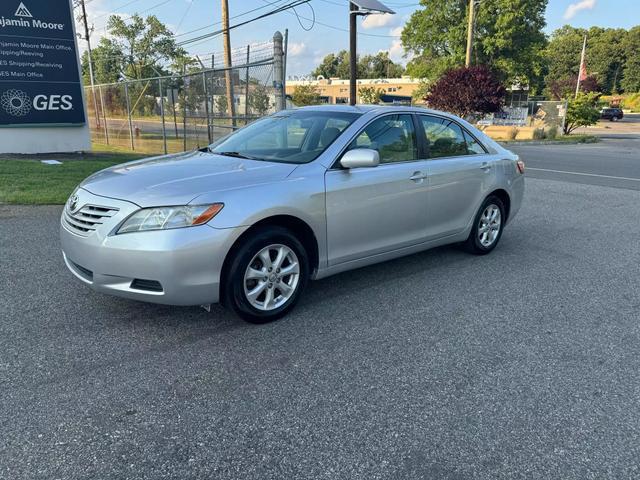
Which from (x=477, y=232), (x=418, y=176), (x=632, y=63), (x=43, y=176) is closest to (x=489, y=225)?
(x=477, y=232)

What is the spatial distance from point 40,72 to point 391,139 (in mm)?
11315

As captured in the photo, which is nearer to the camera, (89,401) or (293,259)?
(89,401)

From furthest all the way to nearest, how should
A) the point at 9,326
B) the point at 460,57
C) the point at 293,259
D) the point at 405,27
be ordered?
the point at 405,27 < the point at 460,57 < the point at 293,259 < the point at 9,326

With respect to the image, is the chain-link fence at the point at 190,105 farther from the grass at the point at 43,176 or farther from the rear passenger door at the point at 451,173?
the rear passenger door at the point at 451,173

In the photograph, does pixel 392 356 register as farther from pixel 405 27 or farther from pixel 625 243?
pixel 405 27

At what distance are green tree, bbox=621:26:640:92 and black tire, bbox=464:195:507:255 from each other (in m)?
102

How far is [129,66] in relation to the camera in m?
48.8

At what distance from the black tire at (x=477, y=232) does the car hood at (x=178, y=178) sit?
2.51 meters

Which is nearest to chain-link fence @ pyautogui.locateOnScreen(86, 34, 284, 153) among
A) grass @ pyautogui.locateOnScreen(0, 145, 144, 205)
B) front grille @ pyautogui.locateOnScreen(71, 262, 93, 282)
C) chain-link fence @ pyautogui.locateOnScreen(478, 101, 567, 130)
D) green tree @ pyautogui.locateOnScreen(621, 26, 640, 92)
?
grass @ pyautogui.locateOnScreen(0, 145, 144, 205)

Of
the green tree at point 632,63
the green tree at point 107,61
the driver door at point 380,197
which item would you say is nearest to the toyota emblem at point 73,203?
the driver door at point 380,197

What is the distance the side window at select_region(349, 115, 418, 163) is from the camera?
4.39m

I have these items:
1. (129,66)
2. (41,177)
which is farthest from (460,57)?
(41,177)

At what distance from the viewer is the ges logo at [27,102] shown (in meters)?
12.1

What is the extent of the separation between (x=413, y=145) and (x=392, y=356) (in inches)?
87.9
